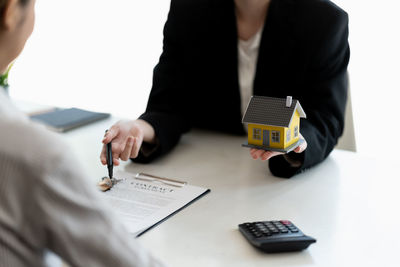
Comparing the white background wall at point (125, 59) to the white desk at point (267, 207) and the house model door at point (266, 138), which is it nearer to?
the white desk at point (267, 207)

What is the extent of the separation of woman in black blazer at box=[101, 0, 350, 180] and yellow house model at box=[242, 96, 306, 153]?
0.44 feet

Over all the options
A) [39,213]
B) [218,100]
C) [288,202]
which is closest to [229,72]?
[218,100]

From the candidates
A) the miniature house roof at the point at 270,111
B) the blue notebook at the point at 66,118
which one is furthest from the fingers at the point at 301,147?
the blue notebook at the point at 66,118

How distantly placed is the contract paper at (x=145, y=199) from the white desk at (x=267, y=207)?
0.03m

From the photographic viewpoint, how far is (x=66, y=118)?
187cm

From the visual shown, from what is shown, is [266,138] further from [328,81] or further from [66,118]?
[66,118]

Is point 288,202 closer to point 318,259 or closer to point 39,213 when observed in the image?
point 318,259

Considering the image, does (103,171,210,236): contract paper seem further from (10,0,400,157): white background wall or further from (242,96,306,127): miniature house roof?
(10,0,400,157): white background wall

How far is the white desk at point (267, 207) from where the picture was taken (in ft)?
3.37

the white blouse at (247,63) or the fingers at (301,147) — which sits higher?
the white blouse at (247,63)

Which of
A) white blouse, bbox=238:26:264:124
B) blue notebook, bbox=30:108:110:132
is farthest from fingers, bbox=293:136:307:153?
blue notebook, bbox=30:108:110:132

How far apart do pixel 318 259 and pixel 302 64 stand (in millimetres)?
756

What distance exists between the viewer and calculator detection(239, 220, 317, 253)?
1.03m

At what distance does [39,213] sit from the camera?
606 mm
